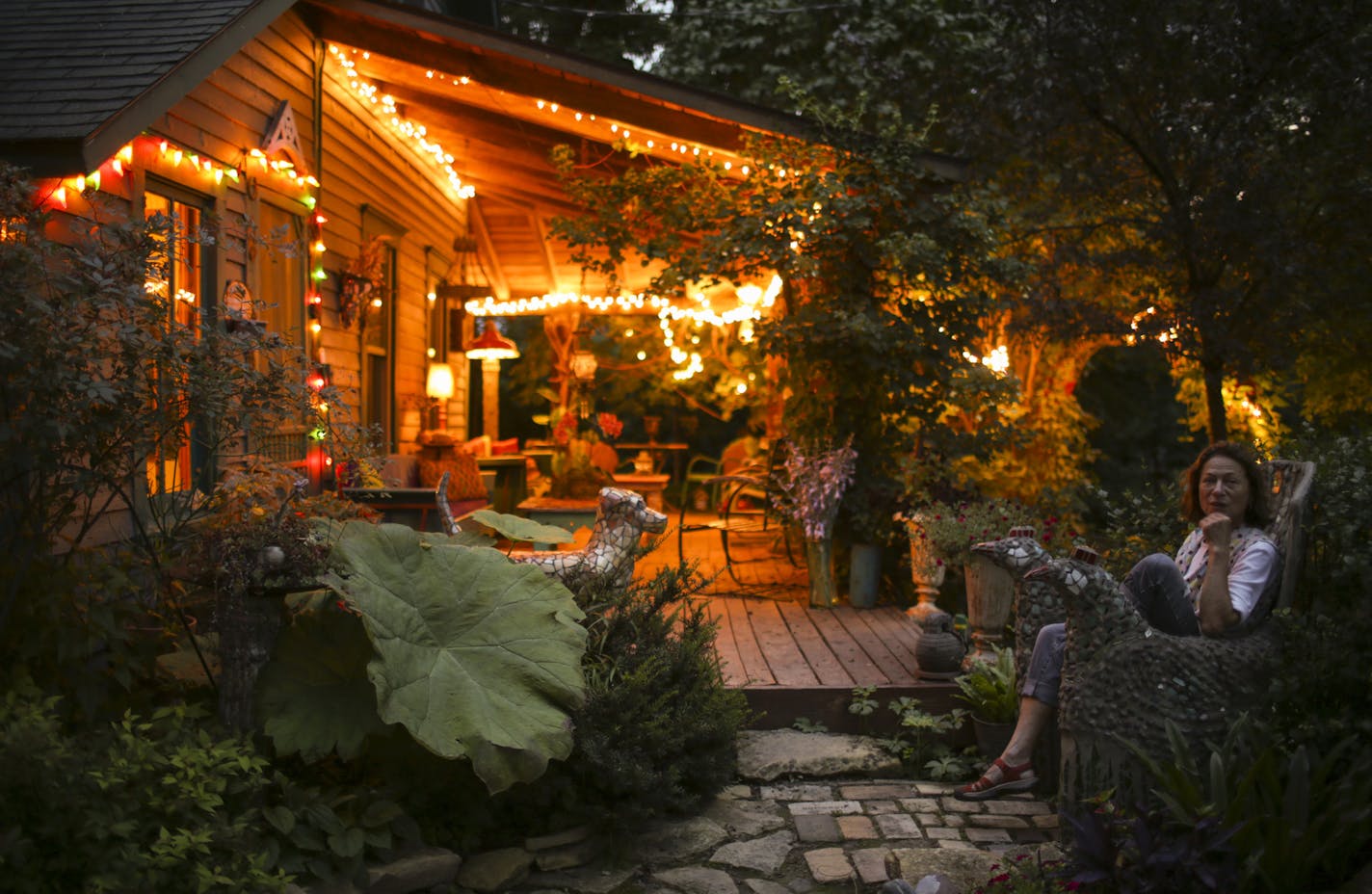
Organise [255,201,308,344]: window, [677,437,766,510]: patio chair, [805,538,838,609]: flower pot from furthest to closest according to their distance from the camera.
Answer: [677,437,766,510]: patio chair → [805,538,838,609]: flower pot → [255,201,308,344]: window

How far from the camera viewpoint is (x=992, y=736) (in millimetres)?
4688

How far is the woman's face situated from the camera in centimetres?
393

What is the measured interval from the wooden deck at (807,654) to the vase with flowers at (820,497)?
188 mm

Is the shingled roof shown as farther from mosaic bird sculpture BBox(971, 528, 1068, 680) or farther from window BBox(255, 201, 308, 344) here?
mosaic bird sculpture BBox(971, 528, 1068, 680)

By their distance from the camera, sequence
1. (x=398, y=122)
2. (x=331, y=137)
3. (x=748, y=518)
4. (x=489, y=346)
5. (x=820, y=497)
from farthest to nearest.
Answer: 1. (x=489, y=346)
2. (x=398, y=122)
3. (x=748, y=518)
4. (x=331, y=137)
5. (x=820, y=497)

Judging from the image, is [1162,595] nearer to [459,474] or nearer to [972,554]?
[972,554]

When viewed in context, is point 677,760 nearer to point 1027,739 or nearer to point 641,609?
point 641,609

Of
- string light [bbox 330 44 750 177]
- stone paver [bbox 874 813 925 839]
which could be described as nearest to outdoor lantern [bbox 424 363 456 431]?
string light [bbox 330 44 750 177]

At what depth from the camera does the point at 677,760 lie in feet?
13.8

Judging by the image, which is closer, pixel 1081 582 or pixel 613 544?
pixel 1081 582

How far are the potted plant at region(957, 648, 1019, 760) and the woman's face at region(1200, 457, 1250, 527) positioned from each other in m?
1.17

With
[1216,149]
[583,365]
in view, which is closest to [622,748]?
[1216,149]

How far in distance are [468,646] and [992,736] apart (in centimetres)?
227

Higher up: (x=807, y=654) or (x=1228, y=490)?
(x=1228, y=490)
